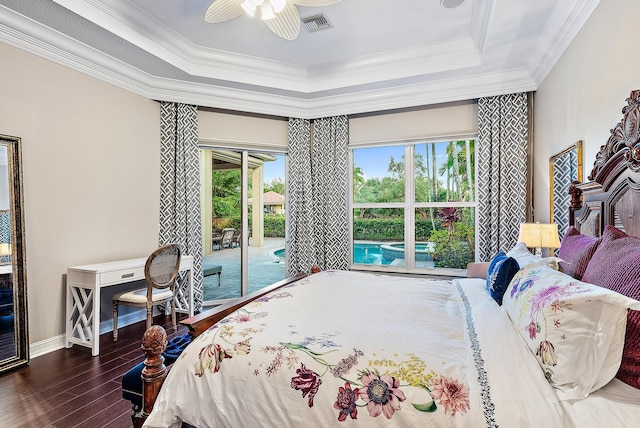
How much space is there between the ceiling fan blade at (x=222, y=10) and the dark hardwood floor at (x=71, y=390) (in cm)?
280

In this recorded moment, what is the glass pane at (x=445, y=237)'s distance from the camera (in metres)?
3.99

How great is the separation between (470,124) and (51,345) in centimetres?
492

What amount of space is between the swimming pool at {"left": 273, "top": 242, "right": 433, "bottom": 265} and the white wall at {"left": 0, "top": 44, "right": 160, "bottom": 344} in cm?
268

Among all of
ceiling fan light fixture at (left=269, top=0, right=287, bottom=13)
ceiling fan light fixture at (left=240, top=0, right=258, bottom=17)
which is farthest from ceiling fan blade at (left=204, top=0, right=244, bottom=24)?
ceiling fan light fixture at (left=269, top=0, right=287, bottom=13)

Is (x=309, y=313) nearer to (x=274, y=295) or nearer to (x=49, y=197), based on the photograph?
(x=274, y=295)

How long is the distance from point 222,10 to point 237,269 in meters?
3.16

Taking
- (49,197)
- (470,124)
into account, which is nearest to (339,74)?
(470,124)

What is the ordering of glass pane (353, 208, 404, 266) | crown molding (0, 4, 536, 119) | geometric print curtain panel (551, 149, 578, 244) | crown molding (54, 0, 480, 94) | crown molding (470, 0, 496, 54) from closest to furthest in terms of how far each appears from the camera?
geometric print curtain panel (551, 149, 578, 244)
crown molding (470, 0, 496, 54)
crown molding (0, 4, 536, 119)
crown molding (54, 0, 480, 94)
glass pane (353, 208, 404, 266)

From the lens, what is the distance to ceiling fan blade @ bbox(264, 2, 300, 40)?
244 centimetres

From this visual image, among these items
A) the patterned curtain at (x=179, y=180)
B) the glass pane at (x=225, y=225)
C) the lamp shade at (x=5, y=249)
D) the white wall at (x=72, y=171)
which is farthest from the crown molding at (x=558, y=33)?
the lamp shade at (x=5, y=249)

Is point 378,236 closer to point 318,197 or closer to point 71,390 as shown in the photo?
point 318,197

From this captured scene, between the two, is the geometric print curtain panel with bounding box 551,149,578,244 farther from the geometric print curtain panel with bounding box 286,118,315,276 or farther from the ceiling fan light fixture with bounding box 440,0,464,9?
the geometric print curtain panel with bounding box 286,118,315,276

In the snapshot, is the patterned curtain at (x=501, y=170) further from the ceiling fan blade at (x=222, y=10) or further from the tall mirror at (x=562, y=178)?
the ceiling fan blade at (x=222, y=10)

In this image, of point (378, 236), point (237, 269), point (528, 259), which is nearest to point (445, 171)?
point (378, 236)
